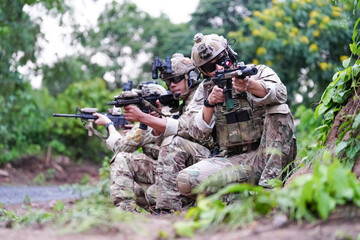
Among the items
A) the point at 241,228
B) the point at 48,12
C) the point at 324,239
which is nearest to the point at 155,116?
the point at 241,228

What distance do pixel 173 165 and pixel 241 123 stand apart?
0.81 m

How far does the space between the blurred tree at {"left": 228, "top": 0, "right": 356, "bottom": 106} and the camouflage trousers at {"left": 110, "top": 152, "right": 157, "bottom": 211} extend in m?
6.35

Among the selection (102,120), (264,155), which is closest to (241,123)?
(264,155)

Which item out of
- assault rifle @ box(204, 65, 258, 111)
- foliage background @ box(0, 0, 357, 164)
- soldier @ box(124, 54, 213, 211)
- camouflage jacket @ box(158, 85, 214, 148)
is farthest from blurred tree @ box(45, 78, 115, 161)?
assault rifle @ box(204, 65, 258, 111)

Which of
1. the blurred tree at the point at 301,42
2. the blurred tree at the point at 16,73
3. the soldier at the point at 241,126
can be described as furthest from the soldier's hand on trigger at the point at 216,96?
the blurred tree at the point at 301,42

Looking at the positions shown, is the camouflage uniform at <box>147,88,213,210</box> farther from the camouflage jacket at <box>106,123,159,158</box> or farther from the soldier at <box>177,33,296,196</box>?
the camouflage jacket at <box>106,123,159,158</box>

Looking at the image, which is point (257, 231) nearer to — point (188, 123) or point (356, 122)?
point (356, 122)

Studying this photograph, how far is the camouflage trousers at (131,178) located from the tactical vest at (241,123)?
1427 mm

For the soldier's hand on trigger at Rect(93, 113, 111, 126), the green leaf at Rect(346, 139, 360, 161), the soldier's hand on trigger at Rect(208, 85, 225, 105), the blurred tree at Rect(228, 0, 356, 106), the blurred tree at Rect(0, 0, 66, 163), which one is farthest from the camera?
the blurred tree at Rect(228, 0, 356, 106)

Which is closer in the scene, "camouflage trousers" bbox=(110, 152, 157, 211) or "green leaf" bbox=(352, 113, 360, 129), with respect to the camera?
"green leaf" bbox=(352, 113, 360, 129)

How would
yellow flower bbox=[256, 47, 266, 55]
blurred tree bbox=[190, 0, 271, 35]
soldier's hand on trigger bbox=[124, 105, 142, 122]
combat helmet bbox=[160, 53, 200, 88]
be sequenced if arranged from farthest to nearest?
1. blurred tree bbox=[190, 0, 271, 35]
2. yellow flower bbox=[256, 47, 266, 55]
3. combat helmet bbox=[160, 53, 200, 88]
4. soldier's hand on trigger bbox=[124, 105, 142, 122]

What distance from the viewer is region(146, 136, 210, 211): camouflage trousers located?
202 inches

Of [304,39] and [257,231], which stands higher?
[304,39]

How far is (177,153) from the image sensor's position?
521 cm
